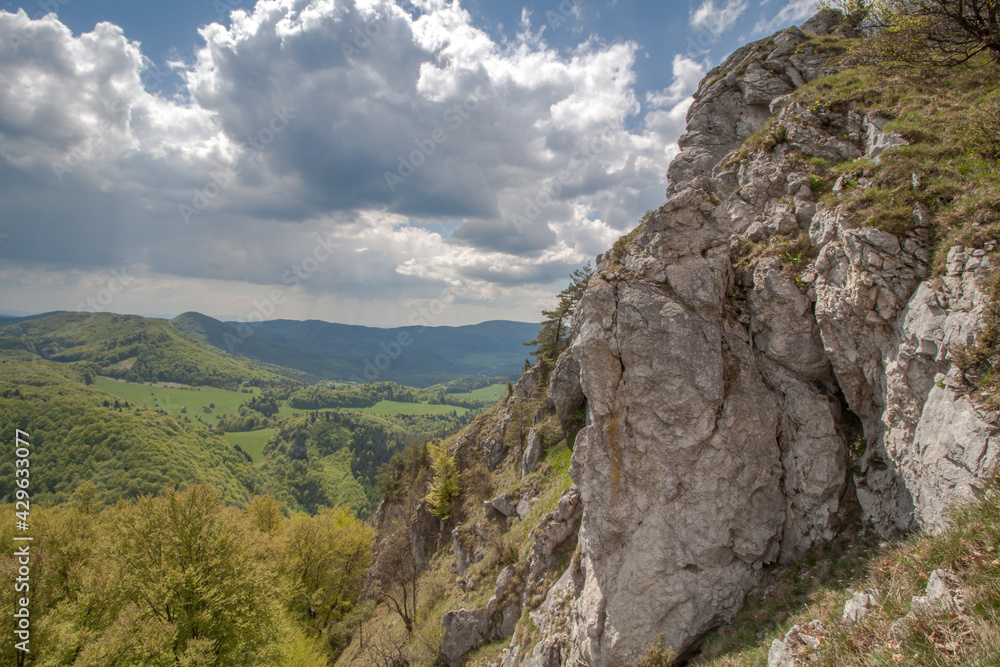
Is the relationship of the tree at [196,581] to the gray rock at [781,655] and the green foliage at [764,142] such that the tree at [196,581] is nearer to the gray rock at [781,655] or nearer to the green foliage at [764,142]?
the gray rock at [781,655]

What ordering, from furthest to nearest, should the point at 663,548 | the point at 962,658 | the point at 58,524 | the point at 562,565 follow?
the point at 58,524
the point at 562,565
the point at 663,548
the point at 962,658

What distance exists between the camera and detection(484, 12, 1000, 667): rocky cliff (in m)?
11.0

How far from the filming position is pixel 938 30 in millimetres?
16906

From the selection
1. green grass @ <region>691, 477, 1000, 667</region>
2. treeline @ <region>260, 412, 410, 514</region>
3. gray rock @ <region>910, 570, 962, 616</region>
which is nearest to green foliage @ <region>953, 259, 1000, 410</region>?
green grass @ <region>691, 477, 1000, 667</region>

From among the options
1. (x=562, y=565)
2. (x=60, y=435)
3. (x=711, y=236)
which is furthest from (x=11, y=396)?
(x=711, y=236)

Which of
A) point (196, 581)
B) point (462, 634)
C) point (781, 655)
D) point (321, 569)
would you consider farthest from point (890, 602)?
point (321, 569)

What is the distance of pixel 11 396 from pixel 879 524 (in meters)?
238

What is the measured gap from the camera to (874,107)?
16.3 m

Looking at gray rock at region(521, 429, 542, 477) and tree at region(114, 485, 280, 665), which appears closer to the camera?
tree at region(114, 485, 280, 665)

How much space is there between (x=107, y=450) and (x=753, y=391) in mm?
179236

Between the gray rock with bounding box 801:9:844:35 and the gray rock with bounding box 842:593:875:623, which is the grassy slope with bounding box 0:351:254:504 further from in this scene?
the gray rock with bounding box 801:9:844:35

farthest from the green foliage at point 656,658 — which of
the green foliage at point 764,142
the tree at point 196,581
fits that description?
the green foliage at point 764,142

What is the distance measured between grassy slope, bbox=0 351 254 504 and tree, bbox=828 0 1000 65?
144 meters

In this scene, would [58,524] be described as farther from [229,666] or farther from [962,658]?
[962,658]
